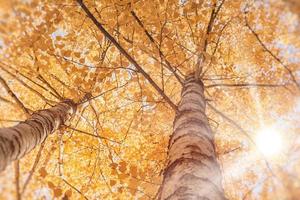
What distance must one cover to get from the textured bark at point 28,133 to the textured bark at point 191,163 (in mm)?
1120

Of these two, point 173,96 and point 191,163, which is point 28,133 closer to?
point 191,163

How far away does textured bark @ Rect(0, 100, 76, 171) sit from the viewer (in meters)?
2.24

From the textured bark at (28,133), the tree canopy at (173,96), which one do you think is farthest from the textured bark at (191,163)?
the tree canopy at (173,96)

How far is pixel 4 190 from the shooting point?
3688mm

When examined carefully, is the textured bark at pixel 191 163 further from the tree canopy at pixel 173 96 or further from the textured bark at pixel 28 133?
the tree canopy at pixel 173 96

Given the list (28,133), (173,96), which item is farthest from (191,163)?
(173,96)

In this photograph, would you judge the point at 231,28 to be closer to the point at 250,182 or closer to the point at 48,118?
the point at 250,182

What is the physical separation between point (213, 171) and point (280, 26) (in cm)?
468

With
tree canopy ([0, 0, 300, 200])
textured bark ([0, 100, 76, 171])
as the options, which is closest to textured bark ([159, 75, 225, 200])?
textured bark ([0, 100, 76, 171])

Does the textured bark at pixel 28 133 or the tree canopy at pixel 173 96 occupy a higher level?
the tree canopy at pixel 173 96

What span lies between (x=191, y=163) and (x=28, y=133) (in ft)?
4.72

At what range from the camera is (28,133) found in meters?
2.73

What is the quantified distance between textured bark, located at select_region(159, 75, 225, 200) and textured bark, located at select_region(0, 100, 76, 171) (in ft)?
3.67

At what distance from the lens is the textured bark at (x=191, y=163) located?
1.94m
